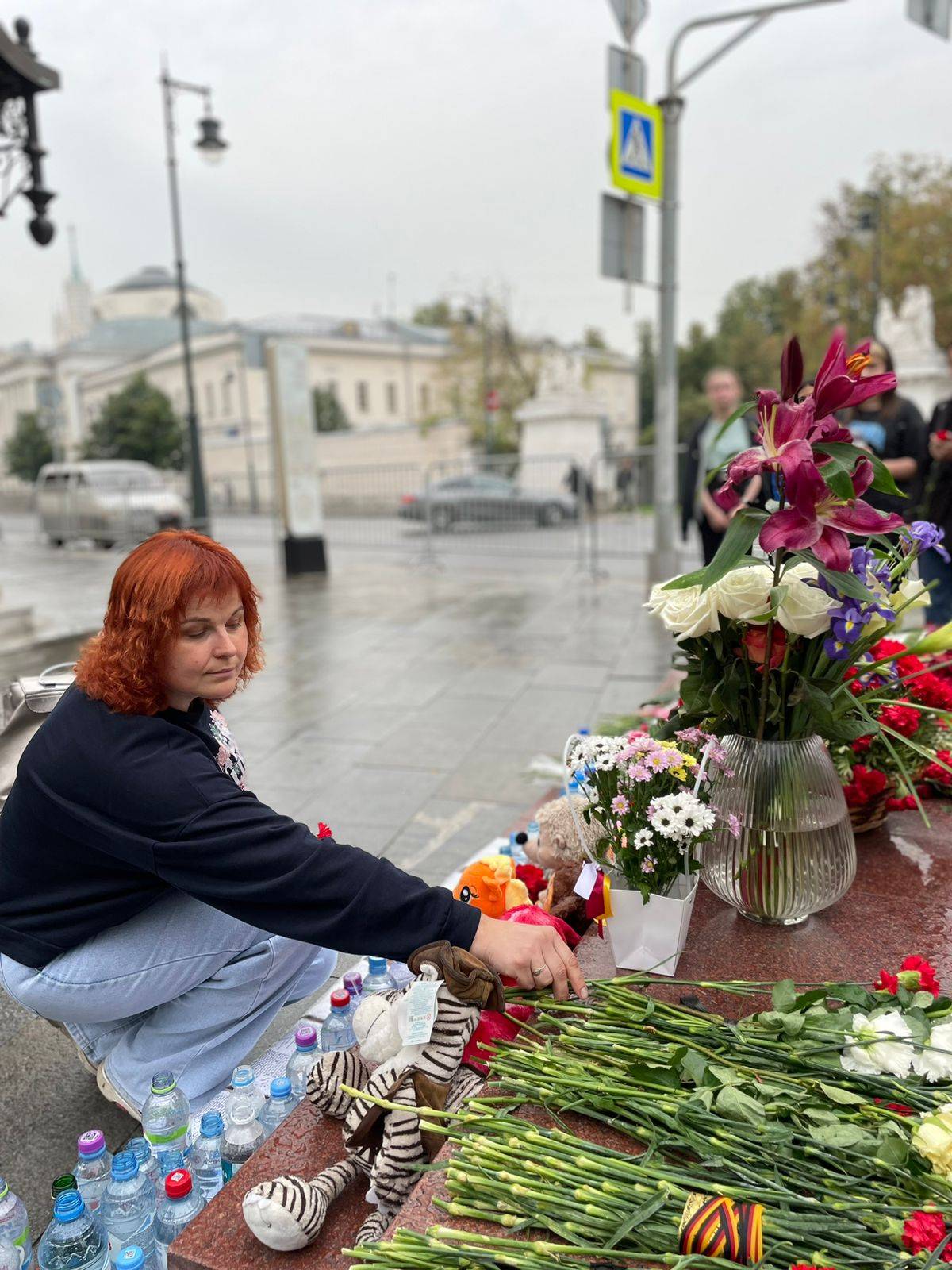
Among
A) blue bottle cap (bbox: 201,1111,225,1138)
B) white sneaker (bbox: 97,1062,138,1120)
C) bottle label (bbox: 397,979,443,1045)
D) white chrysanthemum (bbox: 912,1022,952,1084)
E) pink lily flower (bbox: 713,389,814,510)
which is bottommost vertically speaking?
white sneaker (bbox: 97,1062,138,1120)

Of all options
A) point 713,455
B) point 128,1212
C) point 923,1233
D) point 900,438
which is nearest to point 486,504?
point 713,455

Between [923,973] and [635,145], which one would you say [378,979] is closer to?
[923,973]

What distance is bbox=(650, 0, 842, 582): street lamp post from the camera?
27.0 feet

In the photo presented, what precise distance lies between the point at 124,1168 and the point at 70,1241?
14 cm

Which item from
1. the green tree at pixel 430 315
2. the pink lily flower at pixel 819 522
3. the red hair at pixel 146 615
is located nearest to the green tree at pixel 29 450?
the green tree at pixel 430 315

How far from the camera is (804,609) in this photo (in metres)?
1.81

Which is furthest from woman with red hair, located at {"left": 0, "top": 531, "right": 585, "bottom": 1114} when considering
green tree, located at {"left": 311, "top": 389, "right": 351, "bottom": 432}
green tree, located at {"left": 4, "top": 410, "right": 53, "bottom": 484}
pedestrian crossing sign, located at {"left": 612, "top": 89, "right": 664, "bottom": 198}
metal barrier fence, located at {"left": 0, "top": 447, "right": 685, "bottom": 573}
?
green tree, located at {"left": 4, "top": 410, "right": 53, "bottom": 484}

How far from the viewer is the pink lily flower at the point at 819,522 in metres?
1.58

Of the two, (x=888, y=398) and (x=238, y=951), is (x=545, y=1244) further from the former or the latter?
(x=888, y=398)

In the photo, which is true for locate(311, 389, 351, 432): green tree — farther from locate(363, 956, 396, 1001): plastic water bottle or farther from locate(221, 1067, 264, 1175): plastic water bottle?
locate(221, 1067, 264, 1175): plastic water bottle

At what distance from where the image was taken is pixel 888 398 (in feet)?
18.2

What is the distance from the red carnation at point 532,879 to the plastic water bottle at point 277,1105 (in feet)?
2.53

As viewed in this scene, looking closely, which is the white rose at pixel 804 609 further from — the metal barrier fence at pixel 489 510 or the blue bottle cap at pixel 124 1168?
the metal barrier fence at pixel 489 510

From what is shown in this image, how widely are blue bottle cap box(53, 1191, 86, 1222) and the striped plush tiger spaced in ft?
1.25
